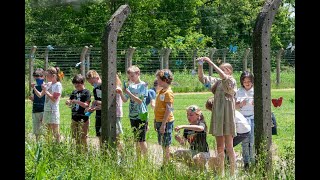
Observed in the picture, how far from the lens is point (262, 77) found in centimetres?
479

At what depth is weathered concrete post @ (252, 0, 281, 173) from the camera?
477cm

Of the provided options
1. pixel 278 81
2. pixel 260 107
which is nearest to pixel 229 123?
pixel 260 107

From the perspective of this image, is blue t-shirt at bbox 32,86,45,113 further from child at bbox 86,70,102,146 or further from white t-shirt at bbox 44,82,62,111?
child at bbox 86,70,102,146

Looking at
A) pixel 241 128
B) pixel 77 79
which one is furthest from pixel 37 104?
pixel 241 128

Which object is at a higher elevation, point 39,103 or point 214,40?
point 214,40

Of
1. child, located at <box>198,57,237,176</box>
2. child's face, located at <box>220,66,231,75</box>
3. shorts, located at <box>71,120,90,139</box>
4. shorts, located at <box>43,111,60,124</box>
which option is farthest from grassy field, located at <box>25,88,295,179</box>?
shorts, located at <box>43,111,60,124</box>

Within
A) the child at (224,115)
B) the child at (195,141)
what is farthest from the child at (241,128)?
the child at (224,115)

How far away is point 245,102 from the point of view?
20.7 ft

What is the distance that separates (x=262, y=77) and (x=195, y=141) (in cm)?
115

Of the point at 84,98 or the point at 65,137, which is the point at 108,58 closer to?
the point at 65,137

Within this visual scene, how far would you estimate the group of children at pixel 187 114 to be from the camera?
5238mm

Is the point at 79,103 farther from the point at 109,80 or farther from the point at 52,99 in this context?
the point at 109,80

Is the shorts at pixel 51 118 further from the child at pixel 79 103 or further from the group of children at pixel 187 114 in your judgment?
the child at pixel 79 103
